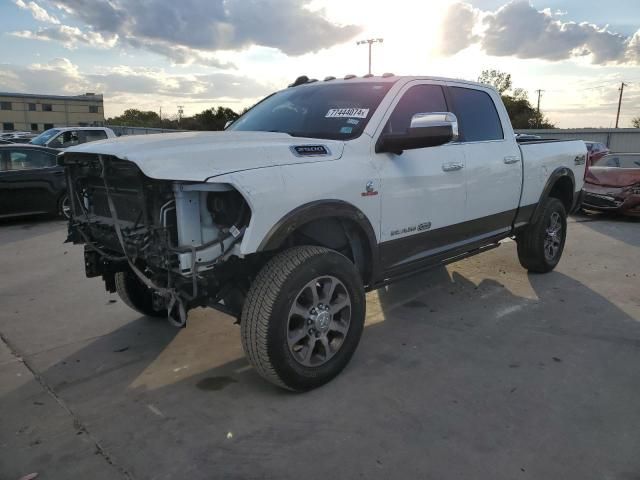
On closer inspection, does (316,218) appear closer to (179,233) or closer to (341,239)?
(341,239)

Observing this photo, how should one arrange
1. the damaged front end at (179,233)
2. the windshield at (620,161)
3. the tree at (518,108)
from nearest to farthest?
the damaged front end at (179,233)
the windshield at (620,161)
the tree at (518,108)

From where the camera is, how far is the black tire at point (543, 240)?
18.4ft

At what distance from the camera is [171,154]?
271cm

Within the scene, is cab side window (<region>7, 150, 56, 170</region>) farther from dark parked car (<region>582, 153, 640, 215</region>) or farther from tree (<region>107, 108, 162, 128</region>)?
tree (<region>107, 108, 162, 128</region>)

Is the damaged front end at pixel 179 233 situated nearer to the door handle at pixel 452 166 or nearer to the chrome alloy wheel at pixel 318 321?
the chrome alloy wheel at pixel 318 321

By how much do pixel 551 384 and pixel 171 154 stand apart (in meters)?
2.72

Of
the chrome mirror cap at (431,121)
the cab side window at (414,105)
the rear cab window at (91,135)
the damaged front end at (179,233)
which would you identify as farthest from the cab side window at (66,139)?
the chrome mirror cap at (431,121)

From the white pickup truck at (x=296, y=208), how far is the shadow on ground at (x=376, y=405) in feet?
1.20

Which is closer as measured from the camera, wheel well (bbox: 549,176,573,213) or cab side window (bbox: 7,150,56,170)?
wheel well (bbox: 549,176,573,213)

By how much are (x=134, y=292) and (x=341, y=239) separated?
6.22ft

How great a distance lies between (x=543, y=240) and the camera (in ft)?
18.7

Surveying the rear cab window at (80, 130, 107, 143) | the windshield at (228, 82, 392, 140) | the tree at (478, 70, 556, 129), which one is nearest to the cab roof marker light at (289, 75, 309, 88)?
the windshield at (228, 82, 392, 140)

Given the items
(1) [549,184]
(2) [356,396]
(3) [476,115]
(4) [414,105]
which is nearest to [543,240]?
(1) [549,184]

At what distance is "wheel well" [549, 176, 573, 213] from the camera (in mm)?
5992
